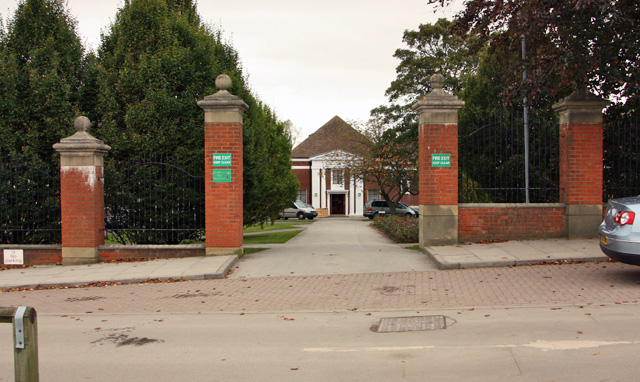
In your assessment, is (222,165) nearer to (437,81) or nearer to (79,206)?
(79,206)

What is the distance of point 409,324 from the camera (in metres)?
6.27

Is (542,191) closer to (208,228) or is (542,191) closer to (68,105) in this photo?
(208,228)

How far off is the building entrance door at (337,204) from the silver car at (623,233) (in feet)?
165

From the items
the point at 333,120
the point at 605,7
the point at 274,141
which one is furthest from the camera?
the point at 333,120

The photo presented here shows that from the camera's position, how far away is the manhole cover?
6047mm

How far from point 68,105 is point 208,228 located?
4908 mm

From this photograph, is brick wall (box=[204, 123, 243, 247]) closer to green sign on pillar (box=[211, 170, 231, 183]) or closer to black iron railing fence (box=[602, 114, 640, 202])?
green sign on pillar (box=[211, 170, 231, 183])

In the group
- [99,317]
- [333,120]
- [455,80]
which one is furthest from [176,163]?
[333,120]

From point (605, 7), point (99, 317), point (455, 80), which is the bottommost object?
point (99, 317)

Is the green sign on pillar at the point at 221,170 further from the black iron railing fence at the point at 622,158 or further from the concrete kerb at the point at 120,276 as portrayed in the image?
the black iron railing fence at the point at 622,158

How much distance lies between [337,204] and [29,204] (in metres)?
47.3

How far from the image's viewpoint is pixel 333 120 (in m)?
62.0

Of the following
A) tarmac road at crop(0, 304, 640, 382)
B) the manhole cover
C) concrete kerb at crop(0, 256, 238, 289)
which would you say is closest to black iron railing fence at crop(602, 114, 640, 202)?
tarmac road at crop(0, 304, 640, 382)

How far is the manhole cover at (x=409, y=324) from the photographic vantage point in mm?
6047
